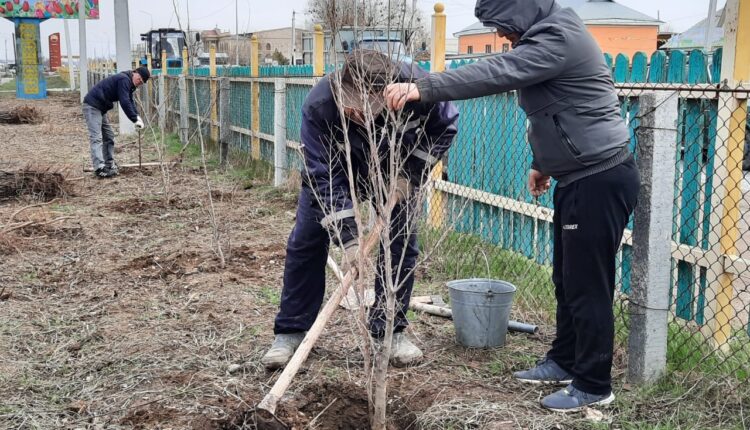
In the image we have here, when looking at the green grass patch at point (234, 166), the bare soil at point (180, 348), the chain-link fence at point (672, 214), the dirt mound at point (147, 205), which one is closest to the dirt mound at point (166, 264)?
the bare soil at point (180, 348)

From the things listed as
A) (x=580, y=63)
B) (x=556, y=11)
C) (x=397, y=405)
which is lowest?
(x=397, y=405)

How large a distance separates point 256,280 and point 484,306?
83.9 inches

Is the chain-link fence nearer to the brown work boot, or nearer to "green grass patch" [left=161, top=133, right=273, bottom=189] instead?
the brown work boot

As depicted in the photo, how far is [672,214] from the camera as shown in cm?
343

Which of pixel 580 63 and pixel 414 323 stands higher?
pixel 580 63

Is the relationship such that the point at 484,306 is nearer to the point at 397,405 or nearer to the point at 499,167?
the point at 397,405

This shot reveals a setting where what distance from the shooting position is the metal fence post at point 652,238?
3184 mm

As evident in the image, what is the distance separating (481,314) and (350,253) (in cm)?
102

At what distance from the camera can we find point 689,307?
415cm

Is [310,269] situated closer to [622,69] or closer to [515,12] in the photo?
[515,12]

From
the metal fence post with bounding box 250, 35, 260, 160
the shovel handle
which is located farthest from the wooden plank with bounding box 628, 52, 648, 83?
the metal fence post with bounding box 250, 35, 260, 160

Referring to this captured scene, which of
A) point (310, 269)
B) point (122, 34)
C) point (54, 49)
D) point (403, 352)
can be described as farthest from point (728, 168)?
point (54, 49)

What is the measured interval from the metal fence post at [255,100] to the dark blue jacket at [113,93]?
171 cm

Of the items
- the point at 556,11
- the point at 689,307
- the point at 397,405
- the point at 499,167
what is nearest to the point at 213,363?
the point at 397,405
